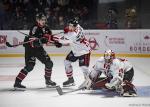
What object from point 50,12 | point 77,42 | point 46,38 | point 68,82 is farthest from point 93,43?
point 46,38

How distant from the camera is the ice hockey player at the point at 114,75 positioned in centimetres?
667

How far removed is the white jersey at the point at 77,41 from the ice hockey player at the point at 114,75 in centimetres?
53

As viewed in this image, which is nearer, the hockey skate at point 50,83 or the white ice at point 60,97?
the white ice at point 60,97

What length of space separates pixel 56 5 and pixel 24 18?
1079 millimetres

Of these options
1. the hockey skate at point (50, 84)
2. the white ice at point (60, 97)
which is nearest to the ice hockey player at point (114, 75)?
the white ice at point (60, 97)

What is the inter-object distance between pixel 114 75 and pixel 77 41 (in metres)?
1.11

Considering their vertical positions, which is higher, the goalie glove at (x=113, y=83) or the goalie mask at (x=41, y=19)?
the goalie mask at (x=41, y=19)

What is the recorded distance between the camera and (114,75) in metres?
6.66

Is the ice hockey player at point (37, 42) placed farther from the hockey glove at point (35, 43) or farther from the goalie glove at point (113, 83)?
the goalie glove at point (113, 83)

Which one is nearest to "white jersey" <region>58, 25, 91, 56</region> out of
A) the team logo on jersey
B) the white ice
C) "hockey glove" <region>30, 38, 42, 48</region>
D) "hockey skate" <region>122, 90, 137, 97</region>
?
"hockey glove" <region>30, 38, 42, 48</region>

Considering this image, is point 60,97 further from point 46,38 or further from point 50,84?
point 46,38

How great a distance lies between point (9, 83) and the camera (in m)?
8.09

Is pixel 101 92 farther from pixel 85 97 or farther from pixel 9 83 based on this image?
pixel 9 83

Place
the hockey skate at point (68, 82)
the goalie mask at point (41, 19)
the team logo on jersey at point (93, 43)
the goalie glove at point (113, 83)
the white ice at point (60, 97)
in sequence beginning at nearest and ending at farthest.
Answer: the white ice at point (60, 97) < the goalie glove at point (113, 83) < the goalie mask at point (41, 19) < the hockey skate at point (68, 82) < the team logo on jersey at point (93, 43)
